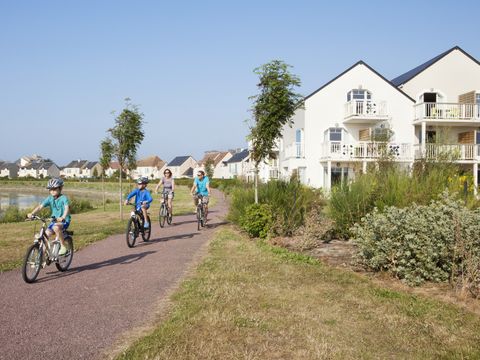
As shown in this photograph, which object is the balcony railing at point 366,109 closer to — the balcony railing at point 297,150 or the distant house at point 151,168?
the balcony railing at point 297,150

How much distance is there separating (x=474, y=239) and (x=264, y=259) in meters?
3.54

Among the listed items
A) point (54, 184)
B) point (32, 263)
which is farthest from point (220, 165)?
point (32, 263)

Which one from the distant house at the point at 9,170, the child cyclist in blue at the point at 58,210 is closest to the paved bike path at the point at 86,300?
the child cyclist in blue at the point at 58,210

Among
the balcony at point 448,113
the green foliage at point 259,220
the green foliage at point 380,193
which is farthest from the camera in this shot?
the balcony at point 448,113

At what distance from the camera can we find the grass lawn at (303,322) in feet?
12.8

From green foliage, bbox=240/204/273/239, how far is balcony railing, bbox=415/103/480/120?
20.4m

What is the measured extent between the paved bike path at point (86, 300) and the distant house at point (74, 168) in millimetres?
150117

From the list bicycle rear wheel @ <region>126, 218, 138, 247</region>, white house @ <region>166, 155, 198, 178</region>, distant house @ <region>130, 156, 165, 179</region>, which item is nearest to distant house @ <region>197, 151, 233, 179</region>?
white house @ <region>166, 155, 198, 178</region>

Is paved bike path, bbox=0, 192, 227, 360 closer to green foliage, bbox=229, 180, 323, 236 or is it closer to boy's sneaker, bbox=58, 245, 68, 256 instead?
boy's sneaker, bbox=58, 245, 68, 256

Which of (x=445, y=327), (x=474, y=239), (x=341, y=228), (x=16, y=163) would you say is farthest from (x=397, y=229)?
(x=16, y=163)

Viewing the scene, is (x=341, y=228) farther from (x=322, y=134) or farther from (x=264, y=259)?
(x=322, y=134)

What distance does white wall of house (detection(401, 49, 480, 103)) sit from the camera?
3000 cm

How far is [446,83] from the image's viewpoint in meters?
30.1

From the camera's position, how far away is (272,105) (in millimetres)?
11758
